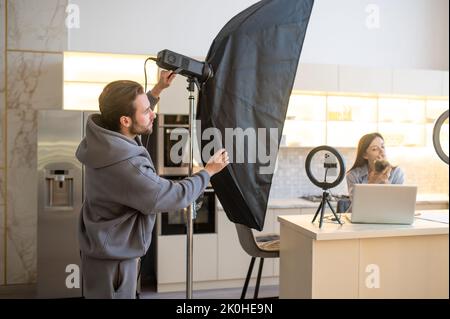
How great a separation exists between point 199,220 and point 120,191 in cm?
226

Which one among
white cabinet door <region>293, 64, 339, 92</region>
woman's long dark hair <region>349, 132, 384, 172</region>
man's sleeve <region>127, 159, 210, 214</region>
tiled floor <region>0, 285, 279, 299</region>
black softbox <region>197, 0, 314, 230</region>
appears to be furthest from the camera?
white cabinet door <region>293, 64, 339, 92</region>

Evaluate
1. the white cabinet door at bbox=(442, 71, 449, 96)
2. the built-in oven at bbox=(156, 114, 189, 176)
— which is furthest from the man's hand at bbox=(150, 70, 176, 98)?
the white cabinet door at bbox=(442, 71, 449, 96)

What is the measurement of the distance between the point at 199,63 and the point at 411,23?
4277 millimetres

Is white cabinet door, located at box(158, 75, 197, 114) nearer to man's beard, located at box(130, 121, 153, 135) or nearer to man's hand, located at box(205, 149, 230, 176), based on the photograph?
man's beard, located at box(130, 121, 153, 135)

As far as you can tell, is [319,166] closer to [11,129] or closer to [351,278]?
[351,278]

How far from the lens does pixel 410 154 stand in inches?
191

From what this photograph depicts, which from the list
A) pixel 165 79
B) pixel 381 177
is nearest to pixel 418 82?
pixel 381 177

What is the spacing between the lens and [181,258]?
11.7 feet

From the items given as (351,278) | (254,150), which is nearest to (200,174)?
(254,150)

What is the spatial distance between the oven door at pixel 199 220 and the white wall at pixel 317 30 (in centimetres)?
158

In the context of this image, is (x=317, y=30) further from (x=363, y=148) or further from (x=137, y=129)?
(x=137, y=129)

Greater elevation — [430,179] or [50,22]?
[50,22]

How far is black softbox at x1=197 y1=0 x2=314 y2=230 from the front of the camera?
150 centimetres

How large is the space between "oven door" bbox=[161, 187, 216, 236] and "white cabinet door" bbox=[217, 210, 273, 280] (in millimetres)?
78
